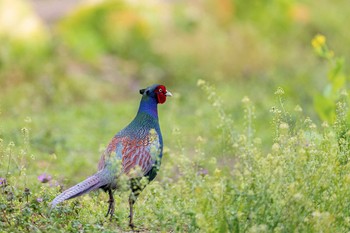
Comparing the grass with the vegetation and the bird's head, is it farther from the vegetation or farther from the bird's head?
the bird's head

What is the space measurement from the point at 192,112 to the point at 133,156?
782 cm

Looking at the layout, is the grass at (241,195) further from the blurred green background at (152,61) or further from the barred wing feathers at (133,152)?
the blurred green background at (152,61)

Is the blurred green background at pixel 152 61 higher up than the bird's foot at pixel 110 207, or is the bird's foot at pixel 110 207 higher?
the blurred green background at pixel 152 61

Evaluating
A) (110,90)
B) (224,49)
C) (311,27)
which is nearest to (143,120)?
(110,90)

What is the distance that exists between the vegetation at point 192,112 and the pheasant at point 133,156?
0.43ft

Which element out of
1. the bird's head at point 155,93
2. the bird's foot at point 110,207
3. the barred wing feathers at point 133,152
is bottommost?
the bird's foot at point 110,207

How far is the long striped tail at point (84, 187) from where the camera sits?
6.02 m

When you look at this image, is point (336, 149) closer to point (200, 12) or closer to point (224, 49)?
point (224, 49)

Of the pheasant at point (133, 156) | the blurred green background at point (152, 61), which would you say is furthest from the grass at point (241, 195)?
the blurred green background at point (152, 61)

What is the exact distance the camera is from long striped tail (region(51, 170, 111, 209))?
6.02 meters

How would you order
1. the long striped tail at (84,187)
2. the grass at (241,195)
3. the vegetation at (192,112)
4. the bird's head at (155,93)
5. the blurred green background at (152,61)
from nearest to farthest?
the grass at (241,195)
the vegetation at (192,112)
the long striped tail at (84,187)
the bird's head at (155,93)
the blurred green background at (152,61)

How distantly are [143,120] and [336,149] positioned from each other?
5.59 feet

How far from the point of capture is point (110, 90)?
1579 centimetres

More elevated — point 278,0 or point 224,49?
point 278,0
